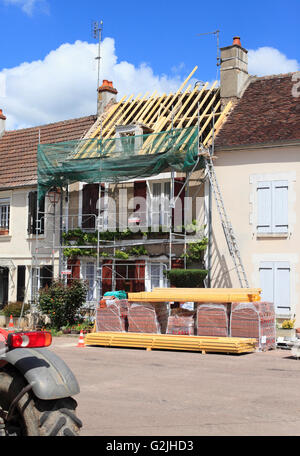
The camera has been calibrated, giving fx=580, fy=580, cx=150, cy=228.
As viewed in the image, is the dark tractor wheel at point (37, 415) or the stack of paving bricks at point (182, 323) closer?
the dark tractor wheel at point (37, 415)

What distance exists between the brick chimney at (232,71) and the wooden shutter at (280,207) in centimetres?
475

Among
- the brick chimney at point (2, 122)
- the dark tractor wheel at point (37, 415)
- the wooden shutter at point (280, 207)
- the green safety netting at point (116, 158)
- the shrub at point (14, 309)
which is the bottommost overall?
the shrub at point (14, 309)

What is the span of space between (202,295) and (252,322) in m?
1.67

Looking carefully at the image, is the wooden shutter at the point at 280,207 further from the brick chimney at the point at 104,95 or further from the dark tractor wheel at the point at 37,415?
the dark tractor wheel at the point at 37,415

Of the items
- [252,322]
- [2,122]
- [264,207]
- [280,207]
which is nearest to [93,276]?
[264,207]

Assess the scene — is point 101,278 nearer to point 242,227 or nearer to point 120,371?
point 242,227

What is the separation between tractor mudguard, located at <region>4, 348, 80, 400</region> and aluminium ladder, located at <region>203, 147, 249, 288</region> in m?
15.0

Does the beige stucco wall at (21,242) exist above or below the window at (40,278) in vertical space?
above

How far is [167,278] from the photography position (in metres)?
20.6

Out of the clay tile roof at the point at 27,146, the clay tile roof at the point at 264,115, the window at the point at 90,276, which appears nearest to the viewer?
the clay tile roof at the point at 264,115

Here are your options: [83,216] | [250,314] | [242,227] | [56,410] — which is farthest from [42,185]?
[56,410]

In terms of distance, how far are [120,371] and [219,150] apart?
10650 millimetres

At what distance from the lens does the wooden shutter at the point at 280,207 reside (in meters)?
19.5

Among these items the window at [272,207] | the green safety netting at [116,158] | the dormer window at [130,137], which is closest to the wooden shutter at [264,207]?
the window at [272,207]
